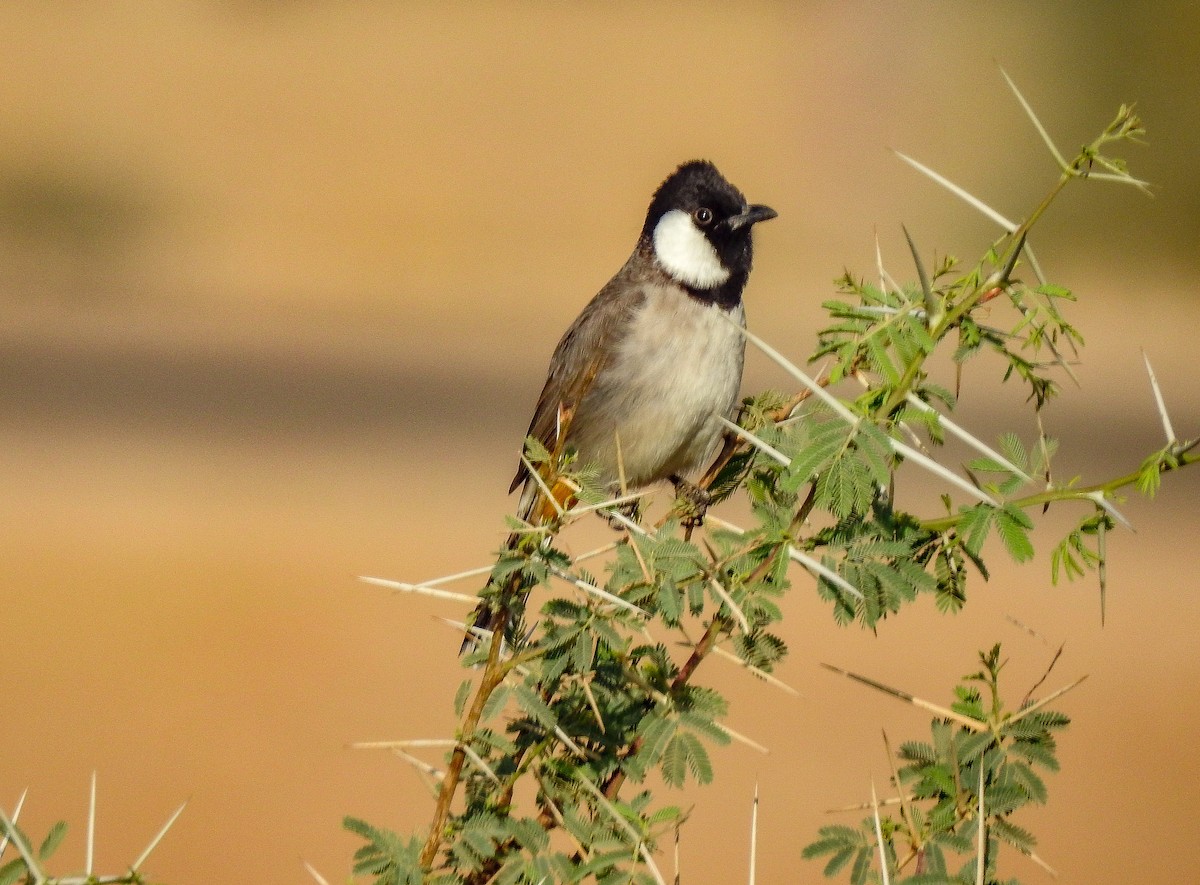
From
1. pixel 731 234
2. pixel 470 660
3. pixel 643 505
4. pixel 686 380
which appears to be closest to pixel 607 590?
pixel 470 660

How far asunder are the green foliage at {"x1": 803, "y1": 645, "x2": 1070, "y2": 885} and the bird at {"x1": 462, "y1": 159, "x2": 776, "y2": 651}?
1559mm

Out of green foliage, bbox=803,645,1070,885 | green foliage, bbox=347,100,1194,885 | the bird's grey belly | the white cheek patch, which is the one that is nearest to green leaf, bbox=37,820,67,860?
green foliage, bbox=347,100,1194,885

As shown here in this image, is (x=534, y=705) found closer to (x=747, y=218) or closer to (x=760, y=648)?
(x=760, y=648)

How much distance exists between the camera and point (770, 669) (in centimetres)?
114

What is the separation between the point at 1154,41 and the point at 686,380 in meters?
7.62

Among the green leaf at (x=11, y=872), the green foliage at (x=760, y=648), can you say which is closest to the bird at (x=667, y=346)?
the green foliage at (x=760, y=648)

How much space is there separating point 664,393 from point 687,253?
1.33 ft

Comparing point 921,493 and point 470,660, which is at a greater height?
point 470,660

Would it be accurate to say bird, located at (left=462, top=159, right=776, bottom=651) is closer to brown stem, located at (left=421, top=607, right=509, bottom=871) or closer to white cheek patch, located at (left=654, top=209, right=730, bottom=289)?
white cheek patch, located at (left=654, top=209, right=730, bottom=289)

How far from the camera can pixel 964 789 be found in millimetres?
1066

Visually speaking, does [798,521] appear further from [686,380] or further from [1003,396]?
[1003,396]

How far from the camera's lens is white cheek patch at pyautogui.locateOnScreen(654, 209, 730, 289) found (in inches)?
114


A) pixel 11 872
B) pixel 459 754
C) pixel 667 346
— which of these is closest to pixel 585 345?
pixel 667 346

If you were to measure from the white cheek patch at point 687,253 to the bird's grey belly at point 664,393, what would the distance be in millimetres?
74
